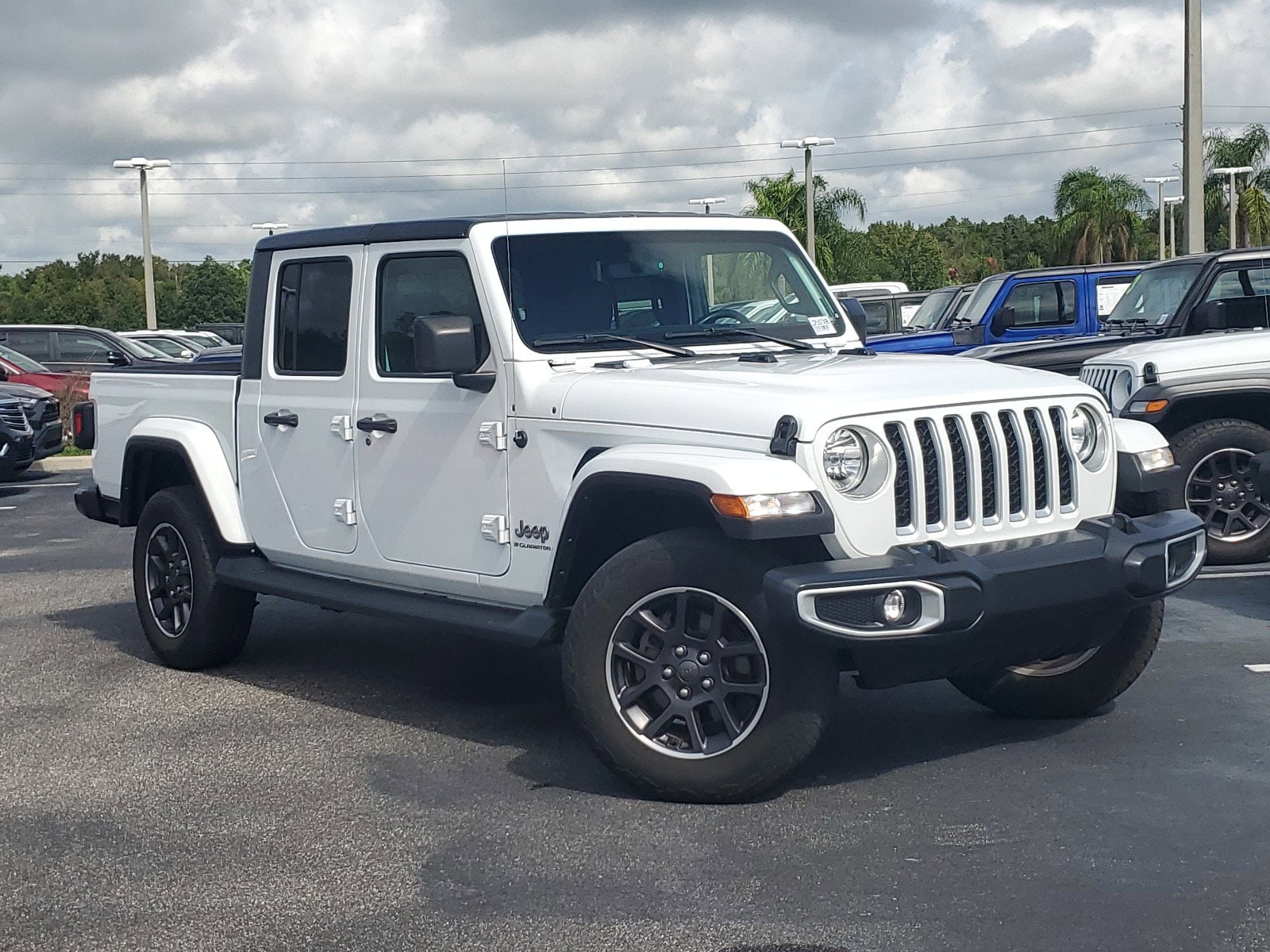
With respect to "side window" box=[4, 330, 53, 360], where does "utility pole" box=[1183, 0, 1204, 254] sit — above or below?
above

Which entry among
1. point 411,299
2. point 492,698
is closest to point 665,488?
point 411,299

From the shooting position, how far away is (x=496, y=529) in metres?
5.71

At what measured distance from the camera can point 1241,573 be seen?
29.6 ft

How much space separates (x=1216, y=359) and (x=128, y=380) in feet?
19.1

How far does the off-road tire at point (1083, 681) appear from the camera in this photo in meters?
5.78

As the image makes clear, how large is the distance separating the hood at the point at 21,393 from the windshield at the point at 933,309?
997cm

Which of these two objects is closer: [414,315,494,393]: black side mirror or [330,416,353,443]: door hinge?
[414,315,494,393]: black side mirror

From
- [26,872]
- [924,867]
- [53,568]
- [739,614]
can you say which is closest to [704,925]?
[924,867]

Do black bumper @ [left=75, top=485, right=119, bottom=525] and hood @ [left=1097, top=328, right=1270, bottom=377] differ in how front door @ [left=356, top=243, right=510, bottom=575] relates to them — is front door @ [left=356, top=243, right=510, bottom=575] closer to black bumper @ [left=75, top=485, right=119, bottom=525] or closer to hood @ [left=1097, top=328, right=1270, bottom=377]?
black bumper @ [left=75, top=485, right=119, bottom=525]

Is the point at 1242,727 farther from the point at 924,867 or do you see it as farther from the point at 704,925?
the point at 704,925

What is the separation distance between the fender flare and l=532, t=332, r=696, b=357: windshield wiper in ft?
6.48

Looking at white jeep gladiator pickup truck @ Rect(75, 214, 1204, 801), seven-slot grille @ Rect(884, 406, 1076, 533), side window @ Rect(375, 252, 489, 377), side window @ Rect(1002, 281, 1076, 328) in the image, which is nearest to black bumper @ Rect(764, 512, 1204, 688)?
white jeep gladiator pickup truck @ Rect(75, 214, 1204, 801)

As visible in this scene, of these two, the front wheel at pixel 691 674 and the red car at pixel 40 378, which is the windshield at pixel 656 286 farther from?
the red car at pixel 40 378

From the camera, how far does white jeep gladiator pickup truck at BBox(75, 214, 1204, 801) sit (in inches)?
191
